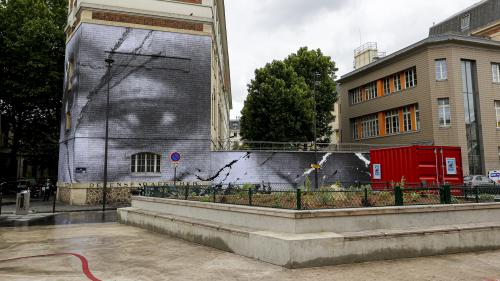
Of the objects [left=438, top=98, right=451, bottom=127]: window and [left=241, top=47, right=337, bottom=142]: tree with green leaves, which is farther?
[left=241, top=47, right=337, bottom=142]: tree with green leaves

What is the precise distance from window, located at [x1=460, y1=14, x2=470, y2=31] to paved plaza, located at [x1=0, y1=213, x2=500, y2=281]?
42.3 meters

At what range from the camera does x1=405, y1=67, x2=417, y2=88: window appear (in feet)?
106

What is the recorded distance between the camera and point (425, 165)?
17219mm

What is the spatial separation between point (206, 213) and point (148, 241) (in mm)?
1967

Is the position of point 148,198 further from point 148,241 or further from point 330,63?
point 330,63

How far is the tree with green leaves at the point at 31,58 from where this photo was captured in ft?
100

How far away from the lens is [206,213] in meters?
11.1

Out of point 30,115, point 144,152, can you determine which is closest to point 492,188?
point 144,152

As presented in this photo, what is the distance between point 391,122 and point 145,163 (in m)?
23.7

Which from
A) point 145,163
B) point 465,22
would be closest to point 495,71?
point 465,22

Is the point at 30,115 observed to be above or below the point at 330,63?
below

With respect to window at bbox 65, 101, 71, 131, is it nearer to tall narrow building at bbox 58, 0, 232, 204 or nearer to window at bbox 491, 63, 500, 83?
tall narrow building at bbox 58, 0, 232, 204

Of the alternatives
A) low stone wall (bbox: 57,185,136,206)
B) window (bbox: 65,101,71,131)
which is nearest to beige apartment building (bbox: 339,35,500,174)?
low stone wall (bbox: 57,185,136,206)

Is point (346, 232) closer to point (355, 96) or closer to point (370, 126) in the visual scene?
point (370, 126)
